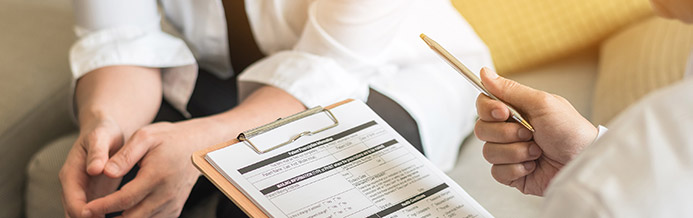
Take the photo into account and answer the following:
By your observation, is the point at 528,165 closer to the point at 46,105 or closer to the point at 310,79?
the point at 310,79

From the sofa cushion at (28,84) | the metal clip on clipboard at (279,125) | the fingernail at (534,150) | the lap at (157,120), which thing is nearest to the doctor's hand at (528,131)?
the fingernail at (534,150)

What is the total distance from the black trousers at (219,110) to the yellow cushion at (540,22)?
32cm

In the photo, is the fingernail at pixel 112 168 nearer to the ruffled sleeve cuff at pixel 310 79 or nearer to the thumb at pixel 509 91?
the ruffled sleeve cuff at pixel 310 79

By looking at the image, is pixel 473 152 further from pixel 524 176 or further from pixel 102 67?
pixel 102 67

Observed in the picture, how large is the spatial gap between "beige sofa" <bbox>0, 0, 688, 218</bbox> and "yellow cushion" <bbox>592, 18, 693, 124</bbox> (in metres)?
0.06

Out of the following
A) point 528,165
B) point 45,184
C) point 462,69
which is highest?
point 462,69

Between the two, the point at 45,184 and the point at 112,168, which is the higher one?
the point at 112,168

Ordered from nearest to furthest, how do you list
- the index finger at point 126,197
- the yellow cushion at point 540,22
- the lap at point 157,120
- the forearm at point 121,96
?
1. the index finger at point 126,197
2. the forearm at point 121,96
3. the lap at point 157,120
4. the yellow cushion at point 540,22

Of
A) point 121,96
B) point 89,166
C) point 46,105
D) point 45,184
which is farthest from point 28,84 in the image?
point 89,166

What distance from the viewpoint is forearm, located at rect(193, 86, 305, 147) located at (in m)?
0.71

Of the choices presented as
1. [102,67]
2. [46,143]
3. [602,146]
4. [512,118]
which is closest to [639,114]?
[602,146]

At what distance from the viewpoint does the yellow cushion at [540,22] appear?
1.04 metres

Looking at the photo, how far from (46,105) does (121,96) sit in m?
0.31

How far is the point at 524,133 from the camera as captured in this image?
0.57m
